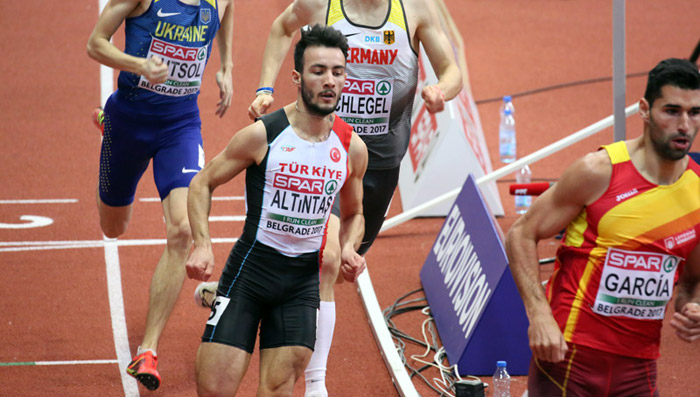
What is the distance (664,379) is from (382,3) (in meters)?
3.13

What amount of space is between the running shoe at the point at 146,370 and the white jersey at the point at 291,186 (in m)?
1.33

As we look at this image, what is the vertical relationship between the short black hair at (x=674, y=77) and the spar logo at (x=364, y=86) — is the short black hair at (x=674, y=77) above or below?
above

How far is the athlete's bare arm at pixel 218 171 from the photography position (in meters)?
4.91

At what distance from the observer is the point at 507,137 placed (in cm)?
1113

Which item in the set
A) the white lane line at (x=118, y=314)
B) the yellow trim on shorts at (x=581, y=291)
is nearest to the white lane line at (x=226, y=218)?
the white lane line at (x=118, y=314)

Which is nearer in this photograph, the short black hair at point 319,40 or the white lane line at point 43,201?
the short black hair at point 319,40

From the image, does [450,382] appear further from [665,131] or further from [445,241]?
[665,131]

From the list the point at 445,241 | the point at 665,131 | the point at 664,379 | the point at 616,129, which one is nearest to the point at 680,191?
the point at 665,131

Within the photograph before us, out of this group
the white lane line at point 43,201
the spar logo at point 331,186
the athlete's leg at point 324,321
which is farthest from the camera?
the white lane line at point 43,201

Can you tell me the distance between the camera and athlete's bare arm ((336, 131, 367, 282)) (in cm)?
508

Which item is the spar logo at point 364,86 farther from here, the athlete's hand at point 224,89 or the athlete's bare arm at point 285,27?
the athlete's hand at point 224,89

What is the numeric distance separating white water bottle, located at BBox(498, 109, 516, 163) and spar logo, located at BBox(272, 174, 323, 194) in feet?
20.8

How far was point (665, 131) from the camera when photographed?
415 centimetres

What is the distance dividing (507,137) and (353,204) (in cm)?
607
